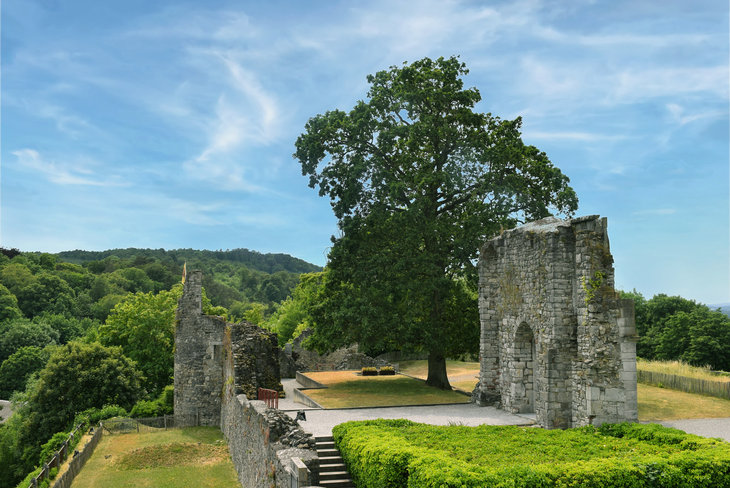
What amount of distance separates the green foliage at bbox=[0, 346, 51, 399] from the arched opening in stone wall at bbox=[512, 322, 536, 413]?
5014 centimetres

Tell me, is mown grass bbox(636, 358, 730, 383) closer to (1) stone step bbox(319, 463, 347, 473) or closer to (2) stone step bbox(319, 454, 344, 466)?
(2) stone step bbox(319, 454, 344, 466)

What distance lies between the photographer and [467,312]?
2595cm

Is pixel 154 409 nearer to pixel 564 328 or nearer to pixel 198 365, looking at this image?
pixel 198 365

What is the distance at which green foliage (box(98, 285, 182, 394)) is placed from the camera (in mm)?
41156

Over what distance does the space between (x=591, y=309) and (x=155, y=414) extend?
22.4m

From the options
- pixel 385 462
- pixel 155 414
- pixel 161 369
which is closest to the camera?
pixel 385 462

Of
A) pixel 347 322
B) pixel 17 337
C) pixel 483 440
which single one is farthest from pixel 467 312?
pixel 17 337

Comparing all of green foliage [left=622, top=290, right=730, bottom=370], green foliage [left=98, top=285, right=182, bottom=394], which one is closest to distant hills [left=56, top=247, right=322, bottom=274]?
green foliage [left=98, top=285, right=182, bottom=394]

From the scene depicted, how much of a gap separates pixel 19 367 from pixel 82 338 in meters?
6.32

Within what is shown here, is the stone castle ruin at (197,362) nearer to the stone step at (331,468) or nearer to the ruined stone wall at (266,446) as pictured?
the ruined stone wall at (266,446)

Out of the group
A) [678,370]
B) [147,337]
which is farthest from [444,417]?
[147,337]

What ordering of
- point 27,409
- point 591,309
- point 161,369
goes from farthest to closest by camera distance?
point 161,369 → point 27,409 → point 591,309

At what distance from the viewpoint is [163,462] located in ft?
65.8

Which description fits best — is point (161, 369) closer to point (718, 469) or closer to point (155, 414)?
point (155, 414)
